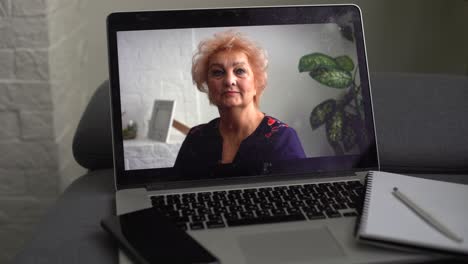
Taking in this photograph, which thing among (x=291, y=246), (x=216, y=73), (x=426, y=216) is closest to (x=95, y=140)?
(x=216, y=73)

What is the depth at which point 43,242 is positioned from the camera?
83cm

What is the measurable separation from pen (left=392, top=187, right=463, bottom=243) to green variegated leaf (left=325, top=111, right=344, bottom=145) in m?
0.17

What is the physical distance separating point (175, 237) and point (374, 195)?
0.28 meters

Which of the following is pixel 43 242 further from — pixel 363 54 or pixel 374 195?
pixel 363 54

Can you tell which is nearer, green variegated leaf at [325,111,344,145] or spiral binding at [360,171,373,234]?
spiral binding at [360,171,373,234]

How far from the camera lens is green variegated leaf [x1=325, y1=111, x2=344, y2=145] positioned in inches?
40.3

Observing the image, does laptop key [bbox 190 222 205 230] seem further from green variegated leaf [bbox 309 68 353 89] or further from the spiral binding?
green variegated leaf [bbox 309 68 353 89]

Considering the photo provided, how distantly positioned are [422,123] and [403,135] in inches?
1.8

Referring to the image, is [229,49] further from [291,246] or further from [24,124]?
[24,124]

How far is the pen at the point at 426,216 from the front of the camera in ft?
2.46

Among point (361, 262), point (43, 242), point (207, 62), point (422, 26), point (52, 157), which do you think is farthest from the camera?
point (422, 26)

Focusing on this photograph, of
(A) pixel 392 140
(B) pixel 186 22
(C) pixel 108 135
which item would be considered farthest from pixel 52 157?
(A) pixel 392 140

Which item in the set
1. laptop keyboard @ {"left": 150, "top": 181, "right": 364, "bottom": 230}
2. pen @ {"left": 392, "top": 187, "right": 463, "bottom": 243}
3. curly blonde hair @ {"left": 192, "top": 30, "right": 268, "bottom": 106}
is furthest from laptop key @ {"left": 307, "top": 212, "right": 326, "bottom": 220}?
curly blonde hair @ {"left": 192, "top": 30, "right": 268, "bottom": 106}

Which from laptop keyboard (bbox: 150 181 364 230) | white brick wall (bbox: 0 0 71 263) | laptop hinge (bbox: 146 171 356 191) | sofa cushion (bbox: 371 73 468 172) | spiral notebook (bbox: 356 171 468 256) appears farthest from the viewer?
white brick wall (bbox: 0 0 71 263)
